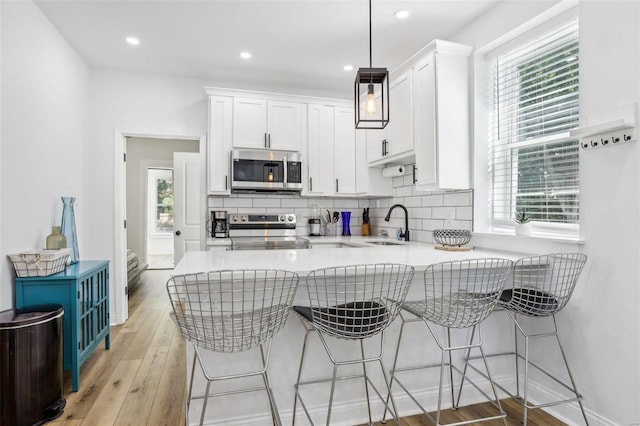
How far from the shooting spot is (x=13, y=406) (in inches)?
77.2

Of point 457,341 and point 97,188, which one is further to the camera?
point 97,188

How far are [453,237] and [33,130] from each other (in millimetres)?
3225

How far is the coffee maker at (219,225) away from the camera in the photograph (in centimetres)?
393

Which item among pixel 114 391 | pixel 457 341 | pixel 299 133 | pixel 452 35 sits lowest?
pixel 114 391

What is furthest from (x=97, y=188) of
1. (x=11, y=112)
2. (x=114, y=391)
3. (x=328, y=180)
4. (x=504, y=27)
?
(x=504, y=27)

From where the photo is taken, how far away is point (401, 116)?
3234mm

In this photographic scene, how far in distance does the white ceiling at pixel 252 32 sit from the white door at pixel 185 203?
1748 mm

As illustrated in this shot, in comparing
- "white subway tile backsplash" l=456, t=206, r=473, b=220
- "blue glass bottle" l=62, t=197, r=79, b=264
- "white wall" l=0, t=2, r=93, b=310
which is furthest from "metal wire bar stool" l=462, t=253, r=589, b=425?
"blue glass bottle" l=62, t=197, r=79, b=264

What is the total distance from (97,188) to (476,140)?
376cm

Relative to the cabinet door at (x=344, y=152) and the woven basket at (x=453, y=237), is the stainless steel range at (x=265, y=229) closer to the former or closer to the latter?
the cabinet door at (x=344, y=152)

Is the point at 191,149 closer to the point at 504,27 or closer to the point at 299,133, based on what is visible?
the point at 299,133

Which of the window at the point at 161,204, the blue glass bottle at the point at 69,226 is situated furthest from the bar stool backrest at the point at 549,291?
the window at the point at 161,204

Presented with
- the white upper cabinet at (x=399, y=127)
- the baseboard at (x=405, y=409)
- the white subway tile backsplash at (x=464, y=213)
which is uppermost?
the white upper cabinet at (x=399, y=127)

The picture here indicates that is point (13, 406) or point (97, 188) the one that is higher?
point (97, 188)
